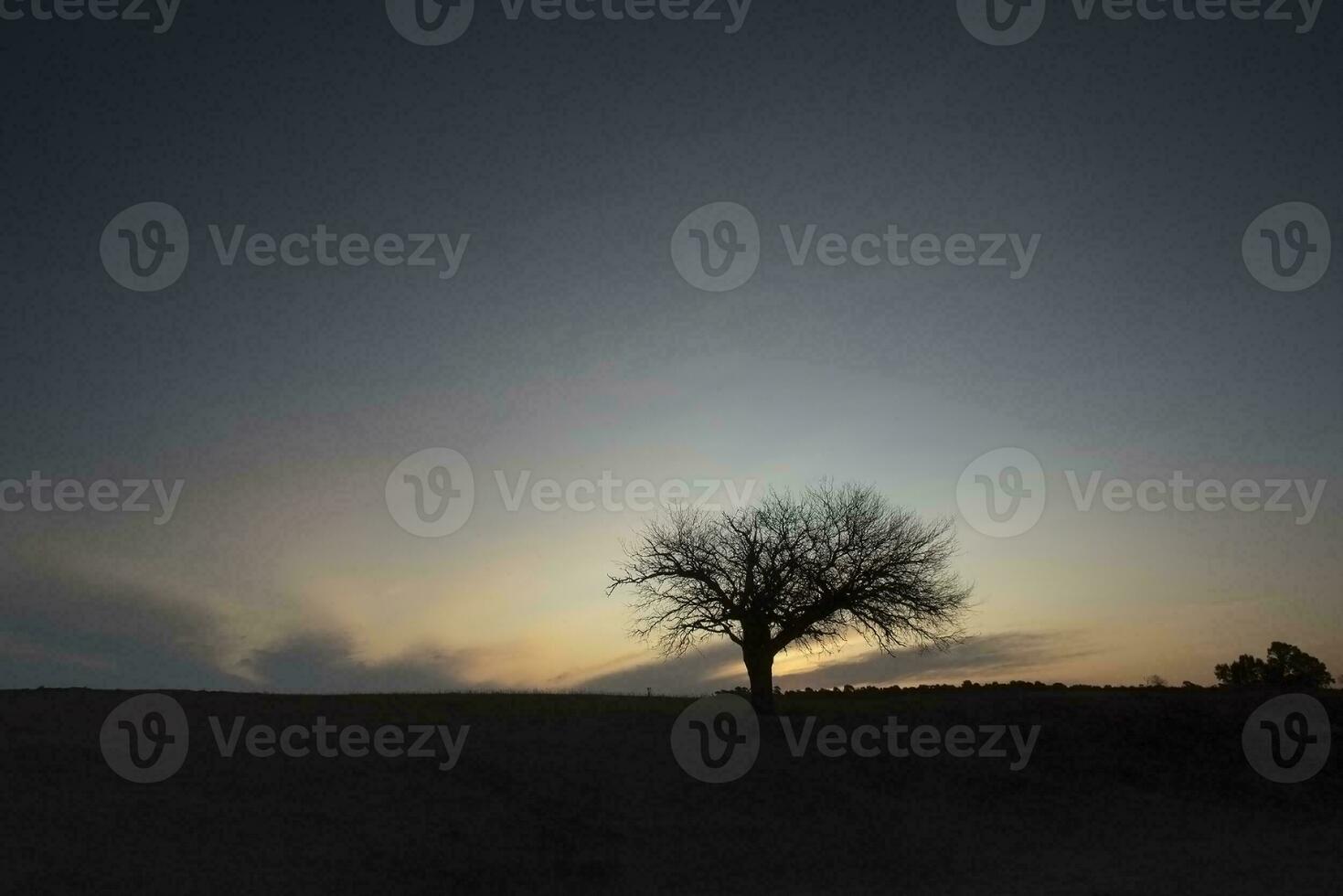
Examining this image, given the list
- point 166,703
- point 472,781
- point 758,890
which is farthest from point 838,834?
point 166,703

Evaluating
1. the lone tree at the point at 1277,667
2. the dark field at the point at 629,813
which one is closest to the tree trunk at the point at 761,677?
the dark field at the point at 629,813

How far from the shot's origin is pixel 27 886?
53.2ft

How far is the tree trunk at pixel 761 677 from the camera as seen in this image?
35.2 m

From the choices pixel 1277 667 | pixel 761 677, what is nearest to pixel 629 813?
pixel 761 677

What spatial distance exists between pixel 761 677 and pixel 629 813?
1210 centimetres

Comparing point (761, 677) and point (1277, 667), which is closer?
point (761, 677)

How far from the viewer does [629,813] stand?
2416 cm

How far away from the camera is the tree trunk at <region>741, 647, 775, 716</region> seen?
35.2 meters

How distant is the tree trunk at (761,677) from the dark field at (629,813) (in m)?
1.32

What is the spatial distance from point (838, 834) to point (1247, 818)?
46.3 ft

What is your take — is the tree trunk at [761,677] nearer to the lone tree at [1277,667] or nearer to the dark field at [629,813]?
the dark field at [629,813]

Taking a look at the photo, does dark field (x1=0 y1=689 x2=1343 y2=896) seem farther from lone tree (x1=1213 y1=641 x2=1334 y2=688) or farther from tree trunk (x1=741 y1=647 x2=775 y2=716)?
lone tree (x1=1213 y1=641 x2=1334 y2=688)

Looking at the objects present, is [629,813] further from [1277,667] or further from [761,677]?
[1277,667]

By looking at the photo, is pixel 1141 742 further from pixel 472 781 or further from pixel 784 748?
pixel 472 781
